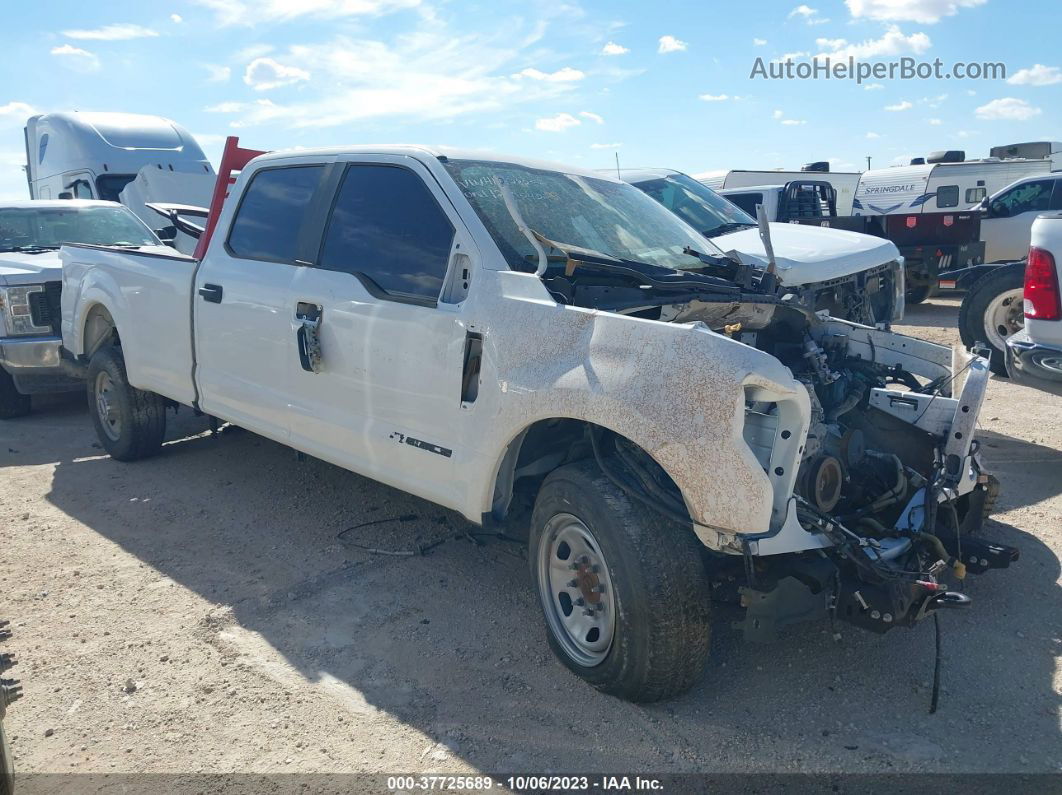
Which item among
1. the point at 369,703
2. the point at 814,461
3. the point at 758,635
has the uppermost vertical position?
the point at 814,461

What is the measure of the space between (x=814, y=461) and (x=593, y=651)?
3.58ft

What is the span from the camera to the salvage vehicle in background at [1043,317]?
18.6 feet

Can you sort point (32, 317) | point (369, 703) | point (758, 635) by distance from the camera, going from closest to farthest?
point (758, 635) → point (369, 703) → point (32, 317)

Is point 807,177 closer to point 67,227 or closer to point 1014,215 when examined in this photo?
point 1014,215

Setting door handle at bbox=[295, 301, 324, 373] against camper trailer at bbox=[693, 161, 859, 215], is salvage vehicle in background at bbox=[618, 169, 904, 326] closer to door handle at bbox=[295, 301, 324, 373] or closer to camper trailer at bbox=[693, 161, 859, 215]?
door handle at bbox=[295, 301, 324, 373]

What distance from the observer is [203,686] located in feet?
11.6

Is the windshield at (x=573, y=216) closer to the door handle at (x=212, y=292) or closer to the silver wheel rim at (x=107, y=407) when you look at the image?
the door handle at (x=212, y=292)

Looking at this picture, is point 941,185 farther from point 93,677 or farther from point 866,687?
point 93,677

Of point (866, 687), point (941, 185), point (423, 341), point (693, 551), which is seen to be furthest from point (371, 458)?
point (941, 185)

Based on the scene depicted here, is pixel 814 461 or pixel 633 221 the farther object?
pixel 633 221

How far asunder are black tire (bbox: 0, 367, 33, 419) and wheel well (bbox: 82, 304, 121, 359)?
1784 millimetres

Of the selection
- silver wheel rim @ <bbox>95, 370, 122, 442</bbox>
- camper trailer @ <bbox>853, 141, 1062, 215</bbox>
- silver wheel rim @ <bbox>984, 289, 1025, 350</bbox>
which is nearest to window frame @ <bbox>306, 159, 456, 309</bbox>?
silver wheel rim @ <bbox>95, 370, 122, 442</bbox>

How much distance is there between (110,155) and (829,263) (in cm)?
1135

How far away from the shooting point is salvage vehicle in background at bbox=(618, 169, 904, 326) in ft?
21.2
